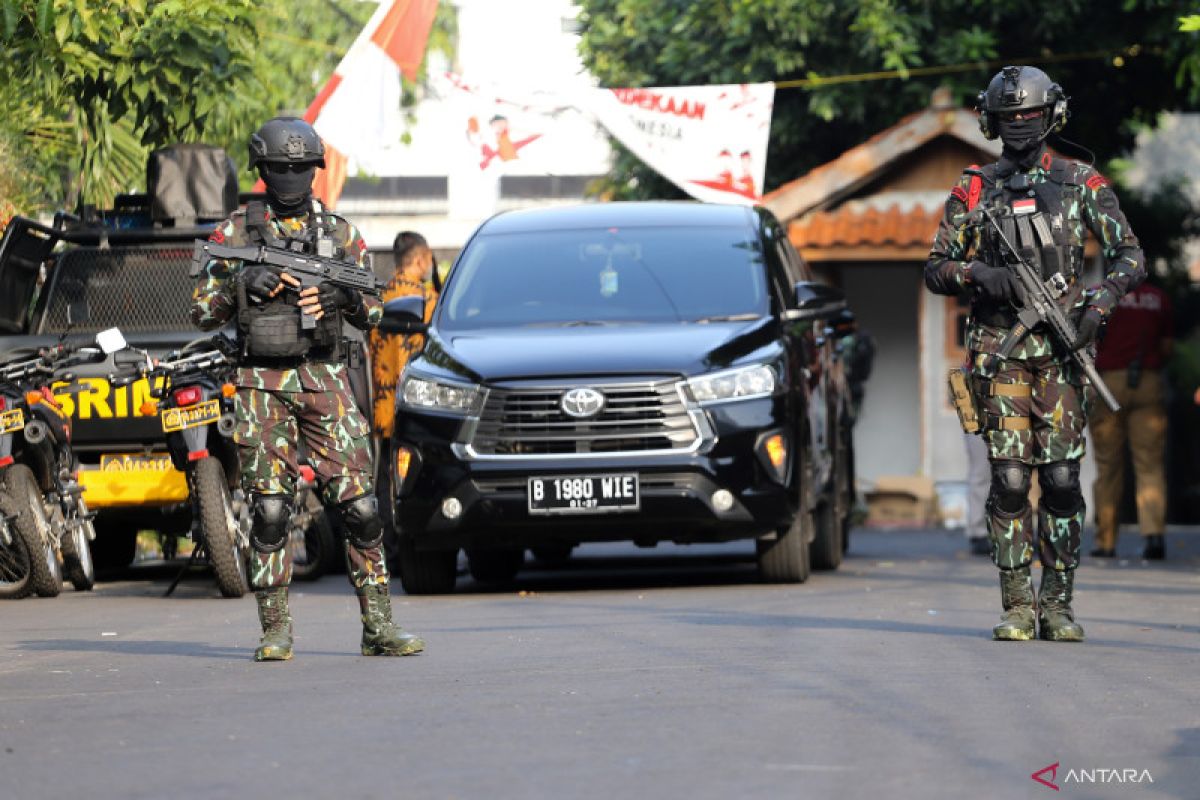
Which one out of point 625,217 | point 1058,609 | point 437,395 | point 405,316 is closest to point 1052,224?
point 1058,609

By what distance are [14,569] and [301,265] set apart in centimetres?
465

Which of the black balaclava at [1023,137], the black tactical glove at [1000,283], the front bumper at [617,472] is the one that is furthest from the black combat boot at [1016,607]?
the front bumper at [617,472]

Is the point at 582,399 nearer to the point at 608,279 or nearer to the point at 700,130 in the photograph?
the point at 608,279

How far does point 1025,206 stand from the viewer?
369 inches

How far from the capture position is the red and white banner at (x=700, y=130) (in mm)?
20047

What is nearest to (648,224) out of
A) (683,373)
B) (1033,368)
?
(683,373)

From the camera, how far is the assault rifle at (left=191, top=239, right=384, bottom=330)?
Result: 28.8 ft

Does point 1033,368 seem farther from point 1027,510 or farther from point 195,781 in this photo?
point 195,781

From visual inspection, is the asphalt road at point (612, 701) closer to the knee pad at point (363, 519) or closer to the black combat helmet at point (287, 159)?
the knee pad at point (363, 519)

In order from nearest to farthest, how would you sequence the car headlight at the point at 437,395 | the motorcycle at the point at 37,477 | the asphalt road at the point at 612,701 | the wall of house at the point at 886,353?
1. the asphalt road at the point at 612,701
2. the car headlight at the point at 437,395
3. the motorcycle at the point at 37,477
4. the wall of house at the point at 886,353

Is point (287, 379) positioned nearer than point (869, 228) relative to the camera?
Yes

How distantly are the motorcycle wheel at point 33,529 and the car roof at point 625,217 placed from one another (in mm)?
2744

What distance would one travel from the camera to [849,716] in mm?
7145

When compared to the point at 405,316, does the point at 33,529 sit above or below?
below
